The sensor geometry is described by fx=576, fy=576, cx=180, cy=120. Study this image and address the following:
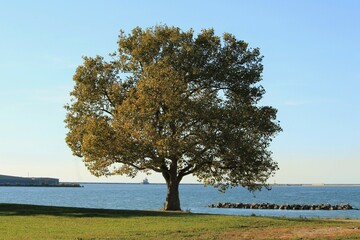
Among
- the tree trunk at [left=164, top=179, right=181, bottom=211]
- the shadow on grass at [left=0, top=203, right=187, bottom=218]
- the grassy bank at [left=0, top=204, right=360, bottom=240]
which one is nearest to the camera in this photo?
the grassy bank at [left=0, top=204, right=360, bottom=240]

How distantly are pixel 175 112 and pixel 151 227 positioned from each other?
547 inches

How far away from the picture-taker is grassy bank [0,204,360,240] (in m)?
28.1

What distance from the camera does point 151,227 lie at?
32094 millimetres

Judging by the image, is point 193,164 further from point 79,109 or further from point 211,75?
point 79,109

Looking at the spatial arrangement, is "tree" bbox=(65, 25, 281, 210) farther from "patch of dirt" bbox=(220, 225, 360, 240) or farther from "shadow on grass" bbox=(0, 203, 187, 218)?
"patch of dirt" bbox=(220, 225, 360, 240)

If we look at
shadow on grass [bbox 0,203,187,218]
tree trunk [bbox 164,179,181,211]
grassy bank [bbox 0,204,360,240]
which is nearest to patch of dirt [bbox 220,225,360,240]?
grassy bank [bbox 0,204,360,240]

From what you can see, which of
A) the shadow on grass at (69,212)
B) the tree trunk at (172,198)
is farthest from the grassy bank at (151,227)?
the tree trunk at (172,198)

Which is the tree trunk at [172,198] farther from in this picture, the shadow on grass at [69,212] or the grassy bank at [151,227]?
the grassy bank at [151,227]

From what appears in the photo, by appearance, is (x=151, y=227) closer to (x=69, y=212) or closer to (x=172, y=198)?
(x=69, y=212)

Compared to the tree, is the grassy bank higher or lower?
lower

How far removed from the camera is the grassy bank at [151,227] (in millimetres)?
28141

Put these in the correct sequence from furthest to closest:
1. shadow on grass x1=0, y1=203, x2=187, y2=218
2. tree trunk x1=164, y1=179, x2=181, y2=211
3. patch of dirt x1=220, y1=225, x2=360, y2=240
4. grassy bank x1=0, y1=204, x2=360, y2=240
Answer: tree trunk x1=164, y1=179, x2=181, y2=211 < shadow on grass x1=0, y1=203, x2=187, y2=218 < grassy bank x1=0, y1=204, x2=360, y2=240 < patch of dirt x1=220, y1=225, x2=360, y2=240

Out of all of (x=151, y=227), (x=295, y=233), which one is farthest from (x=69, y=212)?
(x=295, y=233)

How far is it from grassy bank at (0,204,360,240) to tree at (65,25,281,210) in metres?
5.98
